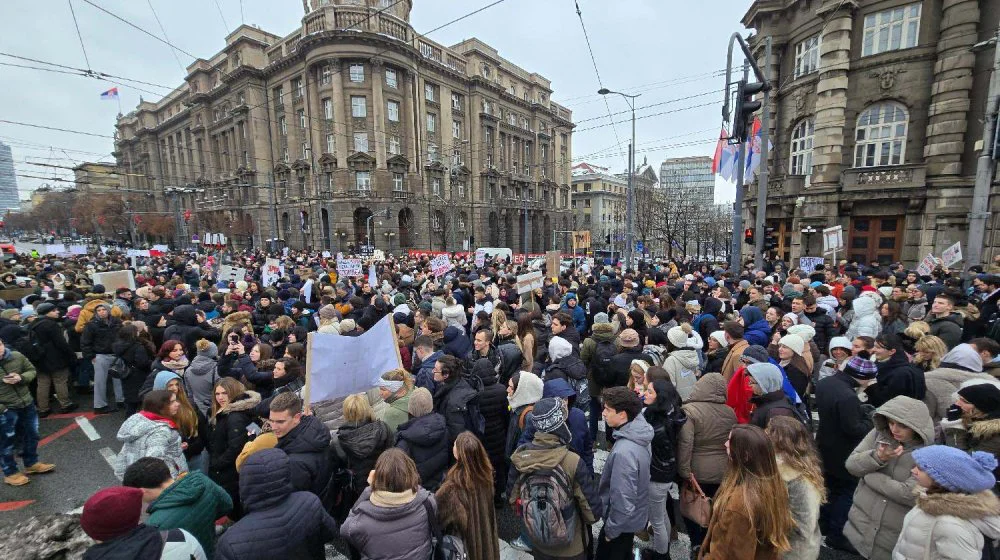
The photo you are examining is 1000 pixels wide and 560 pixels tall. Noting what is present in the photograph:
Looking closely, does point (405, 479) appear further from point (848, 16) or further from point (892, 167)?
point (848, 16)

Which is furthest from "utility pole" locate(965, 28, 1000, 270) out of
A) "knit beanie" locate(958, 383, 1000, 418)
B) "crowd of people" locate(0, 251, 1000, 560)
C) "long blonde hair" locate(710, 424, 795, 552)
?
"long blonde hair" locate(710, 424, 795, 552)

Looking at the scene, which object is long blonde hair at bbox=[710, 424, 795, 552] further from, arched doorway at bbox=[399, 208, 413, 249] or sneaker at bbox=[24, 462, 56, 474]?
arched doorway at bbox=[399, 208, 413, 249]

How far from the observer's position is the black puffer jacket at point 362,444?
3.49m

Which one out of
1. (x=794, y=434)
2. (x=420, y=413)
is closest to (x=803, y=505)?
(x=794, y=434)

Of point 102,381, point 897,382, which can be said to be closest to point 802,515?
point 897,382

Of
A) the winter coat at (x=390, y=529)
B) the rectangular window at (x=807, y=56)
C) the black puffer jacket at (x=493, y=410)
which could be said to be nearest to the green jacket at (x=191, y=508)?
the winter coat at (x=390, y=529)

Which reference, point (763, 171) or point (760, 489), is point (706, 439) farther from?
point (763, 171)

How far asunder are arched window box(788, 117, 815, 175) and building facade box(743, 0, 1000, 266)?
5 cm

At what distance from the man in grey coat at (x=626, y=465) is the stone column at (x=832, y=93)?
70.8 ft

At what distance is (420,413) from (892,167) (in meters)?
22.6

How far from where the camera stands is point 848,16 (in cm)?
1764

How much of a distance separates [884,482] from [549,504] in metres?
2.29

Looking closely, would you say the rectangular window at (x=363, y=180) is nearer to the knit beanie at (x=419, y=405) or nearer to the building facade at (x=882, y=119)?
the building facade at (x=882, y=119)

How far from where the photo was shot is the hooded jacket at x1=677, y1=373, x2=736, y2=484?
337 centimetres
